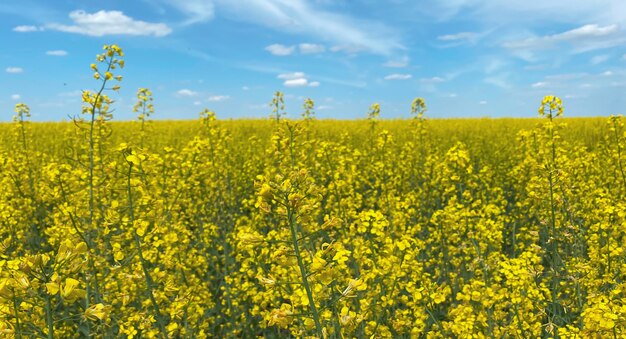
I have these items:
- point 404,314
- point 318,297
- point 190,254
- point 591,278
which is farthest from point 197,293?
point 591,278

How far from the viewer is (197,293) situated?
15.3 feet

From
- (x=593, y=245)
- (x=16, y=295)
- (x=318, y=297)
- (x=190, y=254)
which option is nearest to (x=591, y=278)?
(x=593, y=245)

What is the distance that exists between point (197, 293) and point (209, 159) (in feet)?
8.54

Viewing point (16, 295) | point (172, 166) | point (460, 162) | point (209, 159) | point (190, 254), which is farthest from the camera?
point (209, 159)

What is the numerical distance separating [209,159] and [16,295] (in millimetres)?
4919

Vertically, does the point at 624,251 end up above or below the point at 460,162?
below

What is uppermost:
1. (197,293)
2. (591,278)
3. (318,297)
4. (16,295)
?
(16,295)

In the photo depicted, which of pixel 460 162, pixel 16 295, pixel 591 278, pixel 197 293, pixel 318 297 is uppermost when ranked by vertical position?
pixel 460 162

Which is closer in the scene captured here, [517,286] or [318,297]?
[318,297]

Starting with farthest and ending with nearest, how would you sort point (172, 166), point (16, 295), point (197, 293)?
point (172, 166) < point (197, 293) < point (16, 295)

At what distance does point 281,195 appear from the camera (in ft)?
6.63

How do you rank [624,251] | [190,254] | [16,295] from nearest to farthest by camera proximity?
[16,295], [624,251], [190,254]

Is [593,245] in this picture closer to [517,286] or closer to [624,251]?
[624,251]

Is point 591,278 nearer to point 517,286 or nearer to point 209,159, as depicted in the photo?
point 517,286
